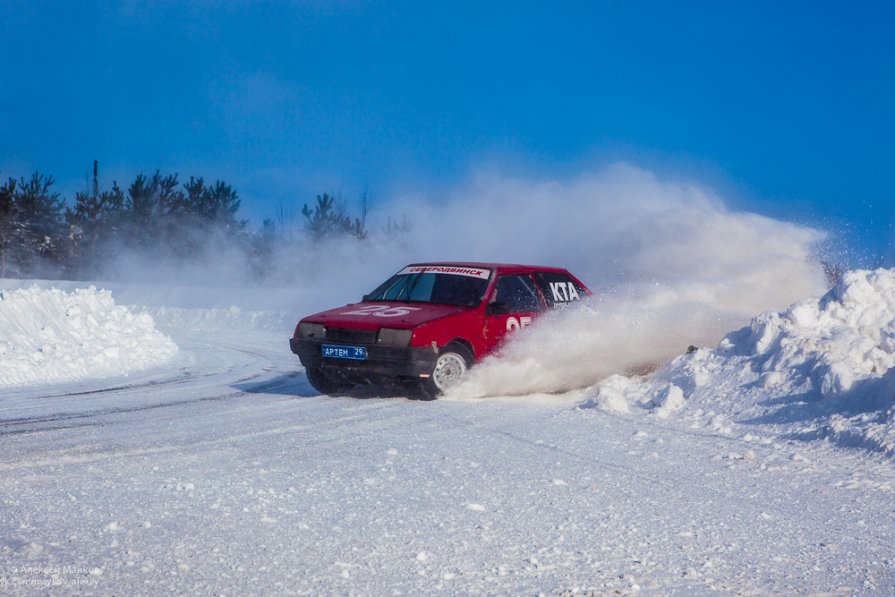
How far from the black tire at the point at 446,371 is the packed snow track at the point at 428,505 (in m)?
0.67

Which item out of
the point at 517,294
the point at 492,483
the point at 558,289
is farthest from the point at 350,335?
the point at 492,483

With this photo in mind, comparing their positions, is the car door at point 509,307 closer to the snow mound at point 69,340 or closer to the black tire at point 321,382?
the black tire at point 321,382

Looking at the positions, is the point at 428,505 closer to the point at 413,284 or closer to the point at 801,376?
the point at 801,376

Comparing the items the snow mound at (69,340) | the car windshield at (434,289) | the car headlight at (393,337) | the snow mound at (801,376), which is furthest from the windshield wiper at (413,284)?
the snow mound at (69,340)

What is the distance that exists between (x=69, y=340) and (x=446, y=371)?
651 cm

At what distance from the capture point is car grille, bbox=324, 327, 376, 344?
28.8ft

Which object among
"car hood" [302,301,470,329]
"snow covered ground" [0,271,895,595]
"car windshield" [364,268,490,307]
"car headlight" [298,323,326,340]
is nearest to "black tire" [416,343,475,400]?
"snow covered ground" [0,271,895,595]

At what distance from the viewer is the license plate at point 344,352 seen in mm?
8766

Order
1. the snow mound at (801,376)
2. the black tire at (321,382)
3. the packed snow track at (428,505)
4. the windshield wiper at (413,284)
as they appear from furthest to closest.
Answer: the windshield wiper at (413,284)
the black tire at (321,382)
the snow mound at (801,376)
the packed snow track at (428,505)

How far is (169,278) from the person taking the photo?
48.5 metres

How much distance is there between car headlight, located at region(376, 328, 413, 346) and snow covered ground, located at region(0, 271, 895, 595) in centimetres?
64

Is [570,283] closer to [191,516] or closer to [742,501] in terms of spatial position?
Result: [742,501]

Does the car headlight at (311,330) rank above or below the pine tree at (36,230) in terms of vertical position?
below

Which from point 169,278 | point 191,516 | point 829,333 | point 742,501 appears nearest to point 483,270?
point 829,333
